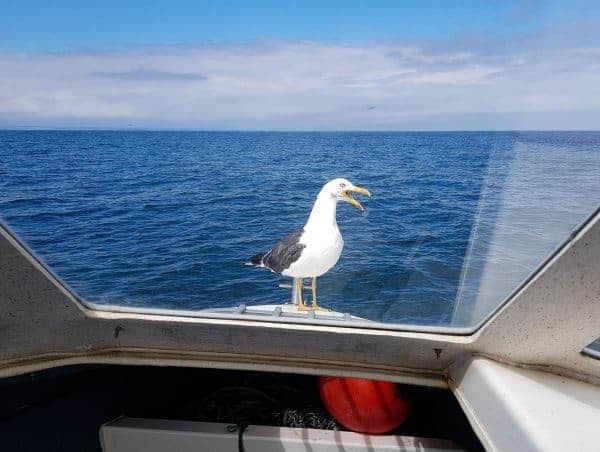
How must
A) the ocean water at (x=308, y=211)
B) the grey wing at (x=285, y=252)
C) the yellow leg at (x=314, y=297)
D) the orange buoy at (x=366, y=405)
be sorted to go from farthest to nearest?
the orange buoy at (x=366, y=405), the yellow leg at (x=314, y=297), the grey wing at (x=285, y=252), the ocean water at (x=308, y=211)

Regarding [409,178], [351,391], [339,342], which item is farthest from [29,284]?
[409,178]

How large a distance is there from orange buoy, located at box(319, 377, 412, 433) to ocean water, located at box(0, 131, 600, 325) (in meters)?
0.39

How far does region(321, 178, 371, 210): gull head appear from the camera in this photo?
64.2 inches

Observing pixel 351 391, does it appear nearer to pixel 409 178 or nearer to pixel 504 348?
pixel 504 348

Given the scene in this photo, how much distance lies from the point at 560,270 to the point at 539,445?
51cm

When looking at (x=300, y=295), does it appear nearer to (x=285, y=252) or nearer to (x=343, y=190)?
(x=285, y=252)

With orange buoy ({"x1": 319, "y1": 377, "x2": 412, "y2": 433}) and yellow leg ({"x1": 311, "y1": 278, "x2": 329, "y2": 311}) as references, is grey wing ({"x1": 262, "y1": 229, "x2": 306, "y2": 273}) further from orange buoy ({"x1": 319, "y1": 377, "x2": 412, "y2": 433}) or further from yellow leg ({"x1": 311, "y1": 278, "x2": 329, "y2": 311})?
orange buoy ({"x1": 319, "y1": 377, "x2": 412, "y2": 433})

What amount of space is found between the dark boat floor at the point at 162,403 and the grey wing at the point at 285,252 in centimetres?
82

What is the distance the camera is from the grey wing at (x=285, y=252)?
5.91ft

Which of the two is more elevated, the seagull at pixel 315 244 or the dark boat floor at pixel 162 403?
the seagull at pixel 315 244

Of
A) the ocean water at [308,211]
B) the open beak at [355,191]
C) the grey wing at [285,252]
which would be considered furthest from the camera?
the grey wing at [285,252]

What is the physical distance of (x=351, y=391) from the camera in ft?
6.74

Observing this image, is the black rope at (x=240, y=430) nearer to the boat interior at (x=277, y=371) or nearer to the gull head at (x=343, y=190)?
the boat interior at (x=277, y=371)

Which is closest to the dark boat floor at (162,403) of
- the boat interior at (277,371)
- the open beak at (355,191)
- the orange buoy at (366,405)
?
the boat interior at (277,371)
